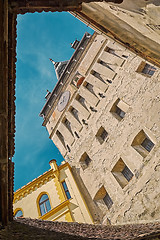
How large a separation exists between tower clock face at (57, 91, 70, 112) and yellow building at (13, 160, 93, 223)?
675 centimetres

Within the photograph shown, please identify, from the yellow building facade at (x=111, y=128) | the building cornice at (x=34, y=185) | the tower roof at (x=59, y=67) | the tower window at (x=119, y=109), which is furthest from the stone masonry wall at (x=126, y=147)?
the tower roof at (x=59, y=67)

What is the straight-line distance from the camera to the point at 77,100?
21031mm

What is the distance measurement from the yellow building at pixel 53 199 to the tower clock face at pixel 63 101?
6747 millimetres

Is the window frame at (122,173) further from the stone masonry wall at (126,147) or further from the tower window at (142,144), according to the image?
the tower window at (142,144)

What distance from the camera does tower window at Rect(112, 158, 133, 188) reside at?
41.2ft

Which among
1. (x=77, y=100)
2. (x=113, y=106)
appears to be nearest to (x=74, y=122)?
(x=77, y=100)

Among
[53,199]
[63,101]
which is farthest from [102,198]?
[63,101]

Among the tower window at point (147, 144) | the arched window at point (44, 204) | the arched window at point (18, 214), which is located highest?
the arched window at point (18, 214)

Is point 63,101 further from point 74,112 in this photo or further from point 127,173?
point 127,173

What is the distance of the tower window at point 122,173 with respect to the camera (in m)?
12.6

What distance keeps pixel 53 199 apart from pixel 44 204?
2.66ft

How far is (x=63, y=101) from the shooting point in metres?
22.7

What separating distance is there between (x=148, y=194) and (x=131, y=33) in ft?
22.6

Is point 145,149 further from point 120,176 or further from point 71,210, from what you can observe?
point 71,210
